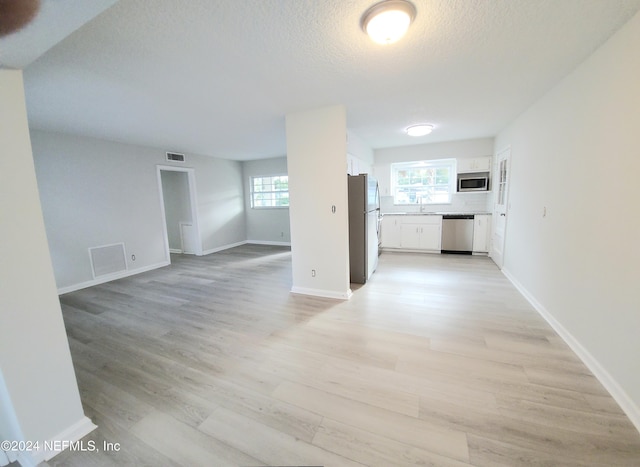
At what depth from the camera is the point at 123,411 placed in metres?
1.69

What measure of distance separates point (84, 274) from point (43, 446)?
372cm

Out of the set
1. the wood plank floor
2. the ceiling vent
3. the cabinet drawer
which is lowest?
the wood plank floor

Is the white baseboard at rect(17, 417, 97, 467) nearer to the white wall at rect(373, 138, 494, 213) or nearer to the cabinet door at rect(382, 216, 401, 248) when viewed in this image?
the cabinet door at rect(382, 216, 401, 248)

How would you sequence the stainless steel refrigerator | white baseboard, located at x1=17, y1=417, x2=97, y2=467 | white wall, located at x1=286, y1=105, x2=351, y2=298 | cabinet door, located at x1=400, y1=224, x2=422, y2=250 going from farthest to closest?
cabinet door, located at x1=400, y1=224, x2=422, y2=250, the stainless steel refrigerator, white wall, located at x1=286, y1=105, x2=351, y2=298, white baseboard, located at x1=17, y1=417, x2=97, y2=467

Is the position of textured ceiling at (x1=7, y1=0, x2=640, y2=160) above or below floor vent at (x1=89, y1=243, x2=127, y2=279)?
above

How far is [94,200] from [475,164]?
7372 millimetres

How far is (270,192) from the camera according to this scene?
24.3 feet

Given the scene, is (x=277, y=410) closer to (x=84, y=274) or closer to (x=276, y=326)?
(x=276, y=326)

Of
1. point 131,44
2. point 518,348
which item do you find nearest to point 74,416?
point 131,44

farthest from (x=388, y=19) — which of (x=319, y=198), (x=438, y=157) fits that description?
(x=438, y=157)

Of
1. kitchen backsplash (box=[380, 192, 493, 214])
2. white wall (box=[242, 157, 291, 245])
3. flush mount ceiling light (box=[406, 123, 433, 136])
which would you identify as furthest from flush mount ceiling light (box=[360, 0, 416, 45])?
white wall (box=[242, 157, 291, 245])

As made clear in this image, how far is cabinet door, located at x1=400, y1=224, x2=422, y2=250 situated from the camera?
581cm

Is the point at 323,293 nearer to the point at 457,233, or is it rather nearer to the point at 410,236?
the point at 410,236

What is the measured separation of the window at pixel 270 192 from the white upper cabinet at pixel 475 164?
437 centimetres
